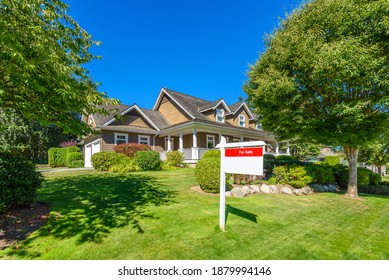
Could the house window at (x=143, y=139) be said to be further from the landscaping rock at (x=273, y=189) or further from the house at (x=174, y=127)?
the landscaping rock at (x=273, y=189)

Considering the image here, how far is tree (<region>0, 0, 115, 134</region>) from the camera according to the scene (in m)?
3.74

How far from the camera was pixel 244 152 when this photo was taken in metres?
4.12

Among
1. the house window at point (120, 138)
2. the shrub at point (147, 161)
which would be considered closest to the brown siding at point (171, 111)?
the house window at point (120, 138)

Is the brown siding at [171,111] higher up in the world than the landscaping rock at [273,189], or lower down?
higher up

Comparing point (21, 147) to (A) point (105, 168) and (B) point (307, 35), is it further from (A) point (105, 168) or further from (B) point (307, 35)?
(B) point (307, 35)

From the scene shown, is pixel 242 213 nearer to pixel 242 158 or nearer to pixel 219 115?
pixel 242 158

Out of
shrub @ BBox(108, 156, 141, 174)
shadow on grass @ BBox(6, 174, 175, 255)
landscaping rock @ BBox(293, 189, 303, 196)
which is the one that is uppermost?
shrub @ BBox(108, 156, 141, 174)

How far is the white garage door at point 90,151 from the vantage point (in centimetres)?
1889

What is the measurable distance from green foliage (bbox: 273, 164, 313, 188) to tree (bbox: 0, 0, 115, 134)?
8.33m

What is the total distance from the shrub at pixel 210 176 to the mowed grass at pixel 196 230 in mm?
606

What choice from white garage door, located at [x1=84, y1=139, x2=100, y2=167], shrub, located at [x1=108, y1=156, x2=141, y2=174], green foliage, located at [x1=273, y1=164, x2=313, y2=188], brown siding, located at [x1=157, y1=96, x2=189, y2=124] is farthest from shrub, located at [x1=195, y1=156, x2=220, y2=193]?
white garage door, located at [x1=84, y1=139, x2=100, y2=167]

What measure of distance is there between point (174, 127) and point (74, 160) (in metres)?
11.2

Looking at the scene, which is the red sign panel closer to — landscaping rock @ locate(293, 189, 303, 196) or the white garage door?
landscaping rock @ locate(293, 189, 303, 196)
